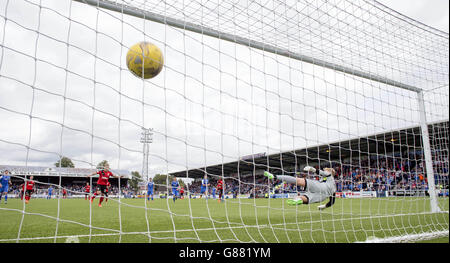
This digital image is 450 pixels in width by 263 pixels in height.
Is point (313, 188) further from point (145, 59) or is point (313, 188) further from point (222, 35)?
point (145, 59)

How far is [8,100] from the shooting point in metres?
2.52

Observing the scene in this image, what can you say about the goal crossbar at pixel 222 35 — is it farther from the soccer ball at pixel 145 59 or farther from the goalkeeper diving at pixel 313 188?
the goalkeeper diving at pixel 313 188

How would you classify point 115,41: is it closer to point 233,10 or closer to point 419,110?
point 233,10

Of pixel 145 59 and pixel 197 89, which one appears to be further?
pixel 197 89

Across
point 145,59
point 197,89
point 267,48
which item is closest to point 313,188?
point 197,89

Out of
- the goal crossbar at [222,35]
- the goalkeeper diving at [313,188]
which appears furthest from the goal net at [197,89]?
the goalkeeper diving at [313,188]

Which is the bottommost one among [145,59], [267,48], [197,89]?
[197,89]

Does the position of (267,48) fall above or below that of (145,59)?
above

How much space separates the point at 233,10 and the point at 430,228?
4.80 metres

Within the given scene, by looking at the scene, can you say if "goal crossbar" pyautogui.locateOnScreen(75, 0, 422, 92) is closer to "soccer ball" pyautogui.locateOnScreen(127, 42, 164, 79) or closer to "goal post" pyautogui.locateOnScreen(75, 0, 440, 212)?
"goal post" pyautogui.locateOnScreen(75, 0, 440, 212)

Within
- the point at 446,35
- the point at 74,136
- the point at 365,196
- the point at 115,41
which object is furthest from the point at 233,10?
the point at 365,196

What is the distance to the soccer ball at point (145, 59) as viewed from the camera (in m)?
3.44

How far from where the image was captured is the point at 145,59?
136 inches
